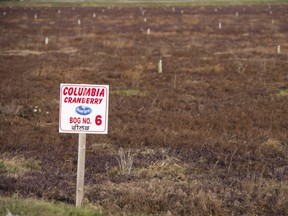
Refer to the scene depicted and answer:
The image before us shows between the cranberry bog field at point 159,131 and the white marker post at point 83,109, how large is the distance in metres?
1.21

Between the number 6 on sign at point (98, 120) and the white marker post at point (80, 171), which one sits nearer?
the number 6 on sign at point (98, 120)

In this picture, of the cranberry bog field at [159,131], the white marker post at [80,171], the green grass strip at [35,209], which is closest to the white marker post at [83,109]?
the white marker post at [80,171]

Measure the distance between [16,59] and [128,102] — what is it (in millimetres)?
12125

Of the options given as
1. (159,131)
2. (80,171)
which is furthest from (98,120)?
(159,131)

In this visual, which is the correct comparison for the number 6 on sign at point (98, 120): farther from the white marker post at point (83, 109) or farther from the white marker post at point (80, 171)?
the white marker post at point (80, 171)

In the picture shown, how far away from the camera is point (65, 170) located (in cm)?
921

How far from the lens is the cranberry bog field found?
300 inches

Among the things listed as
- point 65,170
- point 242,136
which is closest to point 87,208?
point 65,170

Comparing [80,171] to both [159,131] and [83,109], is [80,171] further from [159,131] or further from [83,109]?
[159,131]

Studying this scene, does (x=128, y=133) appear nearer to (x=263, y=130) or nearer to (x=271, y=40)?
(x=263, y=130)

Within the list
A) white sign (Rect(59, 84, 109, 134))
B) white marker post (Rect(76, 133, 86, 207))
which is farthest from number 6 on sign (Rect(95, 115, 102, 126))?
white marker post (Rect(76, 133, 86, 207))

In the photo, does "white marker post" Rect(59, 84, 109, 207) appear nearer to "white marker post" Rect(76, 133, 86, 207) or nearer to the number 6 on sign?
the number 6 on sign

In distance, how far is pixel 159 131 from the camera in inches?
474

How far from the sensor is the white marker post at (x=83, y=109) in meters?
6.60
